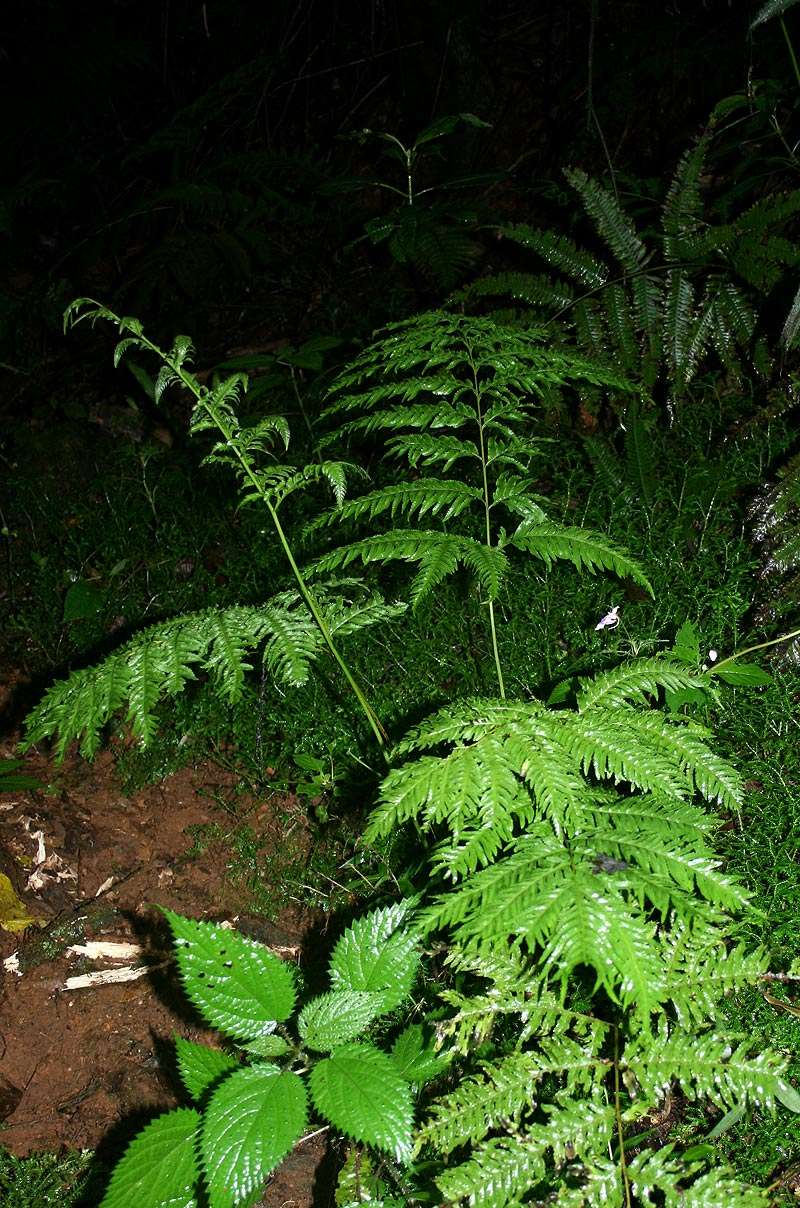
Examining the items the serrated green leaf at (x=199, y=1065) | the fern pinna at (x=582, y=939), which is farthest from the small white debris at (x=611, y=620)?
the serrated green leaf at (x=199, y=1065)

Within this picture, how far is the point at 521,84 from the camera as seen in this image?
5.54 metres

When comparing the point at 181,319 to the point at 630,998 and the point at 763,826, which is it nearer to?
the point at 763,826

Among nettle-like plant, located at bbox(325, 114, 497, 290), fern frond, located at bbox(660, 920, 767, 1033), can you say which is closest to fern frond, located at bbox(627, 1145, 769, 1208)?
fern frond, located at bbox(660, 920, 767, 1033)

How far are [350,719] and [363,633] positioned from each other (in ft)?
1.30

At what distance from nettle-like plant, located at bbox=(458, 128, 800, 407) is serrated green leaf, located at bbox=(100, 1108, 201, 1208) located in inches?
120

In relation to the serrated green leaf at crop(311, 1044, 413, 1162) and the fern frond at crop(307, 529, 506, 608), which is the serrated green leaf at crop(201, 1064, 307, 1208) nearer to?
the serrated green leaf at crop(311, 1044, 413, 1162)

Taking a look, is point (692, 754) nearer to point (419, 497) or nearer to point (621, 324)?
point (419, 497)

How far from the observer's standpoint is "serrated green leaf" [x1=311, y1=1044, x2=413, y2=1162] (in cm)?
176

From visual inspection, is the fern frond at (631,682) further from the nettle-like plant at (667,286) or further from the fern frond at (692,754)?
the nettle-like plant at (667,286)

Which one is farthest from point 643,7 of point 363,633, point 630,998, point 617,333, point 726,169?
point 630,998

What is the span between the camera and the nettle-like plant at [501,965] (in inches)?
65.2

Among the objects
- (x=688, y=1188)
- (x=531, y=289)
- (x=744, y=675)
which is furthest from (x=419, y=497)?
(x=531, y=289)

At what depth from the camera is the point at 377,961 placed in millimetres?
2074

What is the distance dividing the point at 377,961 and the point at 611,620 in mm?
1511
